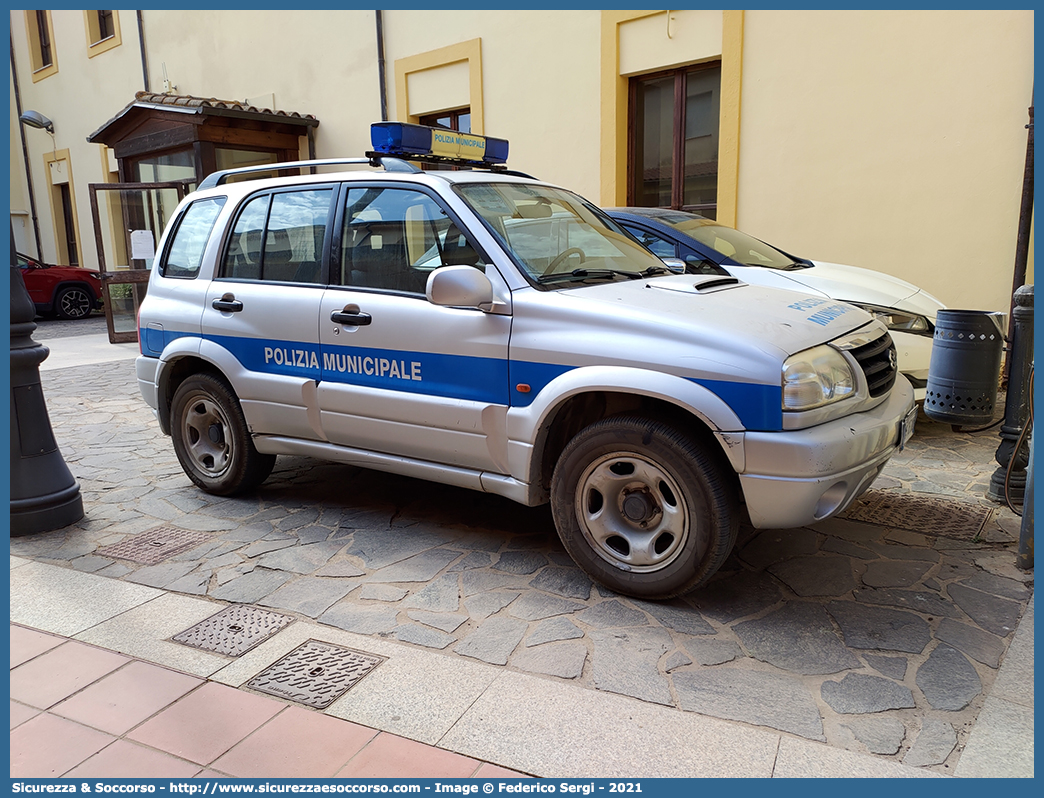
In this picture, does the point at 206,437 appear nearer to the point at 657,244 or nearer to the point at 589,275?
the point at 589,275

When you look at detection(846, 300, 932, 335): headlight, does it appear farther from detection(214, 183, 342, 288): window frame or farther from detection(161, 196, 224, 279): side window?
detection(161, 196, 224, 279): side window

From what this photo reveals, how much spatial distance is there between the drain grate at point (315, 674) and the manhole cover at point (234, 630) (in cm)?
22

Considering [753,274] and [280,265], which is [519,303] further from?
[753,274]

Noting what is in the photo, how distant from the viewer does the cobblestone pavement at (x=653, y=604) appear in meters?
2.80

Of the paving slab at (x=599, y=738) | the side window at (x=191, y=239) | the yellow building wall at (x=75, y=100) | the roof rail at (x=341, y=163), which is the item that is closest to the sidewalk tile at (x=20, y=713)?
the paving slab at (x=599, y=738)

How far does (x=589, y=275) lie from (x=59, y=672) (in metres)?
2.81

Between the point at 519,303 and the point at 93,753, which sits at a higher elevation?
the point at 519,303

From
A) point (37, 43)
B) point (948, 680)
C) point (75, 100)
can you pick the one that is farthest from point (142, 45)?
point (948, 680)

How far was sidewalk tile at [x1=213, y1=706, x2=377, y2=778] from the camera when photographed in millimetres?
2443

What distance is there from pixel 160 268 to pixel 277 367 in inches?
53.8

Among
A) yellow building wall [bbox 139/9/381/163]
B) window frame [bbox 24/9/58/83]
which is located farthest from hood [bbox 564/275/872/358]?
window frame [bbox 24/9/58/83]

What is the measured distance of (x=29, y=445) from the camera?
450 cm
